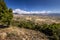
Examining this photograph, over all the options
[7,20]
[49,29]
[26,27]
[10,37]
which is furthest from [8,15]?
[49,29]

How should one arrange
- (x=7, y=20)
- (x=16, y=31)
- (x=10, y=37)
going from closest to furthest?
(x=10, y=37), (x=16, y=31), (x=7, y=20)

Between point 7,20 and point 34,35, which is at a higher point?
point 7,20

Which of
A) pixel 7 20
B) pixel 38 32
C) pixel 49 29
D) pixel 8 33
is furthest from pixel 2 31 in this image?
pixel 49 29

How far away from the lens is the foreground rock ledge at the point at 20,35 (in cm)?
2133

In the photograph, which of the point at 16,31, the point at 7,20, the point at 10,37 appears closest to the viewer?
the point at 10,37

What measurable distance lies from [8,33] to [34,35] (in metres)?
3.77

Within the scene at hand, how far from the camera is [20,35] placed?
72.2 ft

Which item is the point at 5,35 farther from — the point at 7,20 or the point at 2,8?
the point at 2,8

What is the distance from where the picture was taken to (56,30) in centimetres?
2322

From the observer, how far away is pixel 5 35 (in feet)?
70.6

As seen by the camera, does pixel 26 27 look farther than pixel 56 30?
Yes

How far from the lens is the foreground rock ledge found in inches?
840

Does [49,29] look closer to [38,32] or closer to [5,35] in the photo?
[38,32]

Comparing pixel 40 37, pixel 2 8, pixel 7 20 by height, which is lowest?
pixel 40 37
